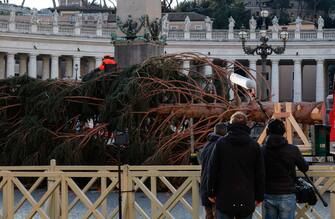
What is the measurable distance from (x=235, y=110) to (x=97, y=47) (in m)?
49.6

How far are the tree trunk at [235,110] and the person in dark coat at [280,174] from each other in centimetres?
715

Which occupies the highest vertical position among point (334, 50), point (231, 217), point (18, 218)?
point (334, 50)

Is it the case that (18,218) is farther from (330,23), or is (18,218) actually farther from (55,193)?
(330,23)

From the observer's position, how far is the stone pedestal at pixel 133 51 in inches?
771

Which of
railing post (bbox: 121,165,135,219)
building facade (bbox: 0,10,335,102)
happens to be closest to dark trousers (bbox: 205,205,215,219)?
railing post (bbox: 121,165,135,219)

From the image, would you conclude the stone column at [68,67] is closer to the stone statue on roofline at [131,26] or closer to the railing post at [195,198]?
the stone statue on roofline at [131,26]

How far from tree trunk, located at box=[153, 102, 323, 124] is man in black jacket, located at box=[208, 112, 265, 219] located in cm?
769

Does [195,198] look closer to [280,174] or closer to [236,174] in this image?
[280,174]

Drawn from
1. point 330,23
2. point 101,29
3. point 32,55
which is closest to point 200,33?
point 101,29

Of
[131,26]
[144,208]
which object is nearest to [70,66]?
[131,26]

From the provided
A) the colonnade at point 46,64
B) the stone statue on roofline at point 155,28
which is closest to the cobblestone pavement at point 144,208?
the stone statue on roofline at point 155,28

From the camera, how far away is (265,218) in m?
9.02

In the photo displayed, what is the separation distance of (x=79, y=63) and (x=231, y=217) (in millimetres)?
58477

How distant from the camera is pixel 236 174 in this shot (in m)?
8.26
